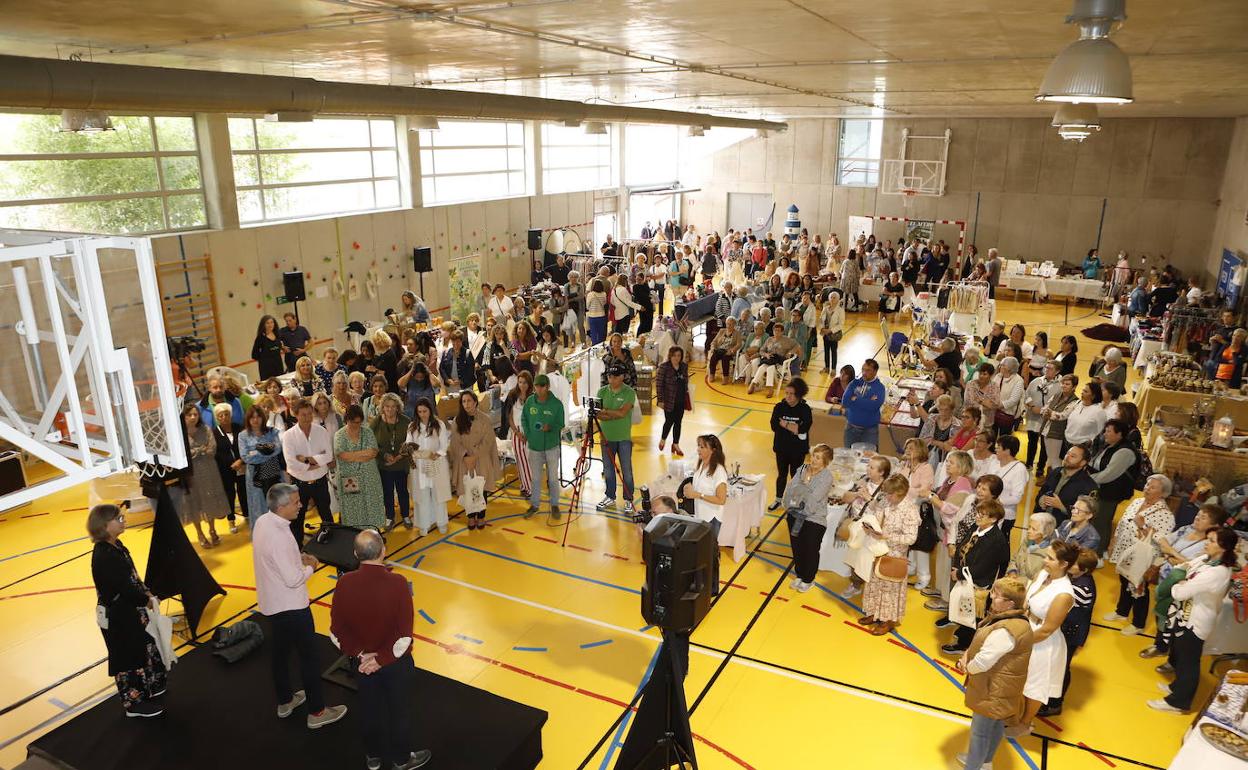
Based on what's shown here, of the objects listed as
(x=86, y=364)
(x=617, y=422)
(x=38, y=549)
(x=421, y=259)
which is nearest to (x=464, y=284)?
(x=421, y=259)

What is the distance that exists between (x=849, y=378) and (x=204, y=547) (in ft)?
24.3

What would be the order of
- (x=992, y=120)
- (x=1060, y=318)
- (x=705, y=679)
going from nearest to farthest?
(x=705, y=679) < (x=1060, y=318) < (x=992, y=120)

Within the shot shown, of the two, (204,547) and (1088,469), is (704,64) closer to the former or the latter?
(1088,469)

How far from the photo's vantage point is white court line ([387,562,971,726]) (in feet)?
19.2

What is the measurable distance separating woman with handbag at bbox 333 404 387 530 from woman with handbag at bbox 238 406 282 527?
Answer: 0.56 meters

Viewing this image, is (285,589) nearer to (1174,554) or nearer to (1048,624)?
(1048,624)

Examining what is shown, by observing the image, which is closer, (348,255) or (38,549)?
(38,549)

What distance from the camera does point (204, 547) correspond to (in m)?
8.24

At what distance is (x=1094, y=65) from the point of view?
126 inches

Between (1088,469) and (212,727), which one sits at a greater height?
(1088,469)

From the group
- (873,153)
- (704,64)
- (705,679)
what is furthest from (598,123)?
(873,153)

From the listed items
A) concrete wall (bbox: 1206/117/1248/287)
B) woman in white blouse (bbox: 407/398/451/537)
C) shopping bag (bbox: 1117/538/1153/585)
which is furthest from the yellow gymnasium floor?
concrete wall (bbox: 1206/117/1248/287)

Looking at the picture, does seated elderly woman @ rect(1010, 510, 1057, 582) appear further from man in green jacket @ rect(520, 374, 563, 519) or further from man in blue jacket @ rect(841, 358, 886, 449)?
man in green jacket @ rect(520, 374, 563, 519)

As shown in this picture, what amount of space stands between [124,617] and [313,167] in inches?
502
